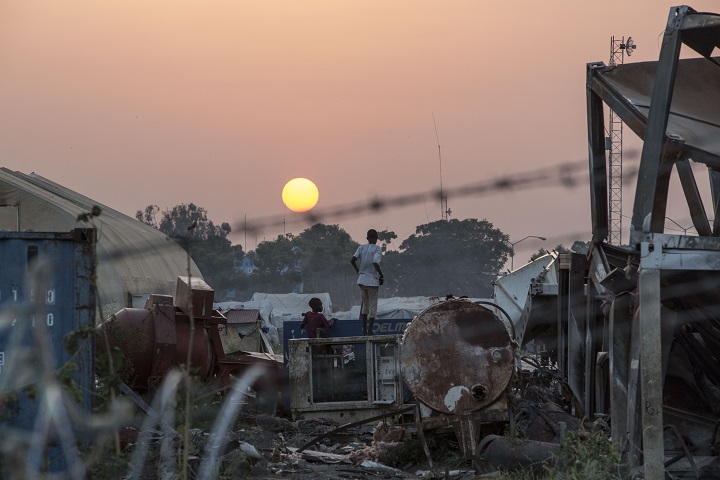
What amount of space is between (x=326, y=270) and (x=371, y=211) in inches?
2933

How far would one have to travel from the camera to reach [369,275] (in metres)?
15.4

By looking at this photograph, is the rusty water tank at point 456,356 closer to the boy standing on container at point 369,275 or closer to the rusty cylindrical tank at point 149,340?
the rusty cylindrical tank at point 149,340

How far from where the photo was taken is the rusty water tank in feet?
35.5

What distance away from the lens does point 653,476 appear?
7.53m

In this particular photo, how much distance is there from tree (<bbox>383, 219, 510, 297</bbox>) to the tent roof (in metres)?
53.6

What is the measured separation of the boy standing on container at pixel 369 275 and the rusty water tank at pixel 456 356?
4.32 m

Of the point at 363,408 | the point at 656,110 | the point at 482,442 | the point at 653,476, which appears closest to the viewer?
the point at 653,476

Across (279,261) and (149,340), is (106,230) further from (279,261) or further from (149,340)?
(279,261)

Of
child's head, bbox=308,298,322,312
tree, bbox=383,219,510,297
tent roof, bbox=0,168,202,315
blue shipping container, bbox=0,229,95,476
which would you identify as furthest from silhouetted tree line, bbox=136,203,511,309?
blue shipping container, bbox=0,229,95,476

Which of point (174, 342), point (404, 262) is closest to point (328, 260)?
point (404, 262)

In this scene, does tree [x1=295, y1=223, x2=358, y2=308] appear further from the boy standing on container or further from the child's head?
the boy standing on container

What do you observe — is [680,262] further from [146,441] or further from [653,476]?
[146,441]

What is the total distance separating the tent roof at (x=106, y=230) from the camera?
2220cm

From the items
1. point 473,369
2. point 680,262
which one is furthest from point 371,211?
point 473,369
